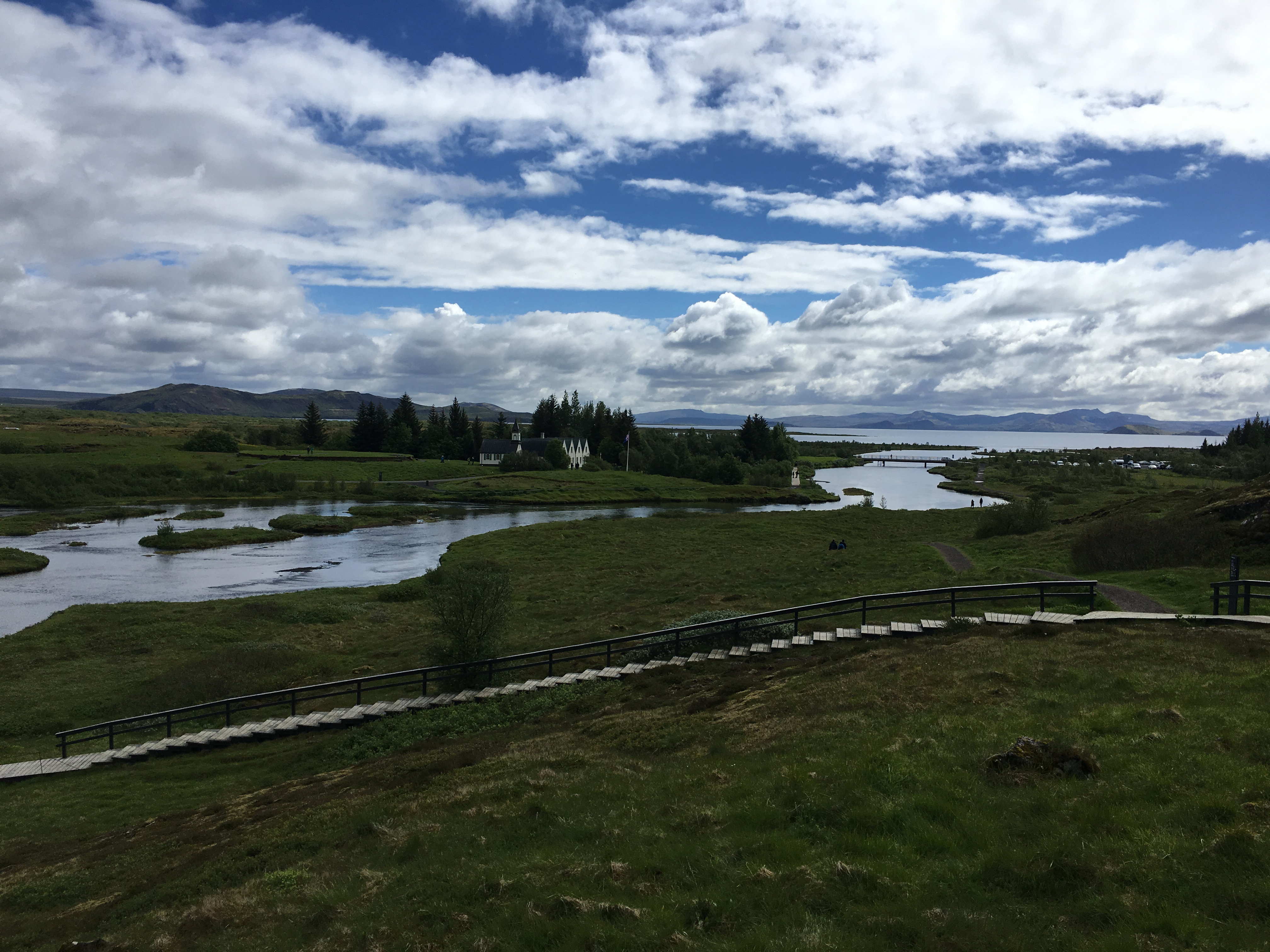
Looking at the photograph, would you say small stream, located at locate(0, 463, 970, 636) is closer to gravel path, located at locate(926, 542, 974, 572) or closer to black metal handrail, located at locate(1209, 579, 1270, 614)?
gravel path, located at locate(926, 542, 974, 572)

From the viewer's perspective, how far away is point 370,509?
310ft

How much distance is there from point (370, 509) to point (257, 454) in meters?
68.4

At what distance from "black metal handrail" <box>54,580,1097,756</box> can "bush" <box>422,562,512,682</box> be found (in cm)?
64

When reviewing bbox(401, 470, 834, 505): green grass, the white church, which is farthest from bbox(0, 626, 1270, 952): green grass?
the white church

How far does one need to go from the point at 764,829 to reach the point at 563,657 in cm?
1675

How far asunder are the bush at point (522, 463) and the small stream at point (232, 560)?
43.7 metres

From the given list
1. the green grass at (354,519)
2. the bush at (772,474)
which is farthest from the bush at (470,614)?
the bush at (772,474)

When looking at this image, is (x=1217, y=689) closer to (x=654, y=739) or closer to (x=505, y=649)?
(x=654, y=739)

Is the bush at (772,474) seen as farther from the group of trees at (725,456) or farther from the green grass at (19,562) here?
the green grass at (19,562)

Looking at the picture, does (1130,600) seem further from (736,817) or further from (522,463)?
(522,463)

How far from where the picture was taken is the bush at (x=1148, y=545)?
27.0m

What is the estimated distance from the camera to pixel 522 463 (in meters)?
147

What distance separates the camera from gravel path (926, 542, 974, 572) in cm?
3484

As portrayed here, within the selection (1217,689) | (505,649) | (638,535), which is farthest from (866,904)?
(638,535)
